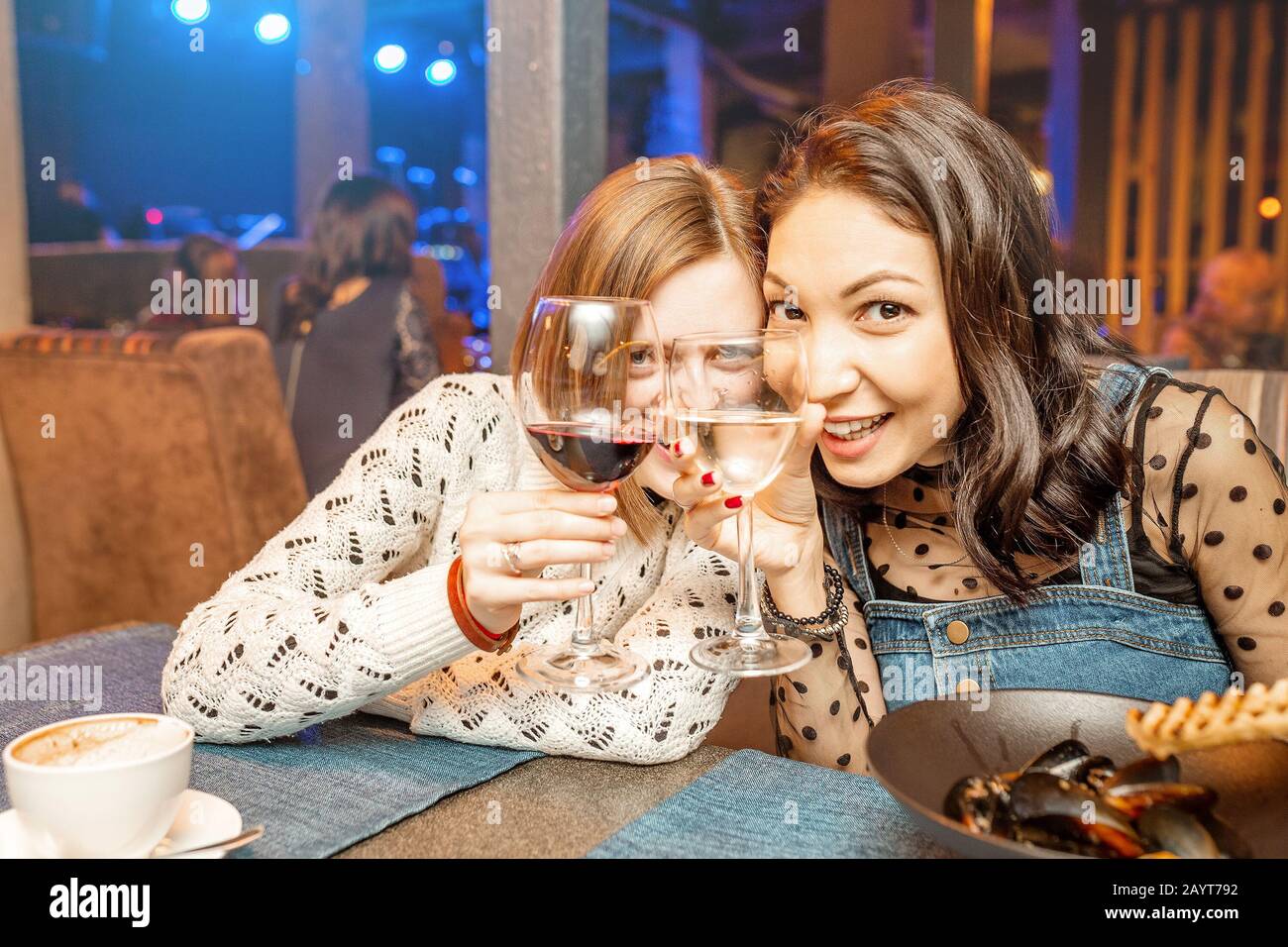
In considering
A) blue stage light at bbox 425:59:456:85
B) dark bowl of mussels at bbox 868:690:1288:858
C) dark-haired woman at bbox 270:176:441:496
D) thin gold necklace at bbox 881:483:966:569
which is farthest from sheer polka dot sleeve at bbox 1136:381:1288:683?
blue stage light at bbox 425:59:456:85

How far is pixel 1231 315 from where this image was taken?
16.9 ft

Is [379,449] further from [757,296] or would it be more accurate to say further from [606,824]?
[606,824]

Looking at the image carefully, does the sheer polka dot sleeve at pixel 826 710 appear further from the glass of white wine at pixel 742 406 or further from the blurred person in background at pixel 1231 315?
the blurred person in background at pixel 1231 315

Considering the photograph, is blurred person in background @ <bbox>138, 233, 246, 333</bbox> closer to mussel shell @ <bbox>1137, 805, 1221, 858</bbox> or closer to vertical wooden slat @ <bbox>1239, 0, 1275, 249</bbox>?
mussel shell @ <bbox>1137, 805, 1221, 858</bbox>

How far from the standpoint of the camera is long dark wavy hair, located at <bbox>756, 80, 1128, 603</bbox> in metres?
1.28

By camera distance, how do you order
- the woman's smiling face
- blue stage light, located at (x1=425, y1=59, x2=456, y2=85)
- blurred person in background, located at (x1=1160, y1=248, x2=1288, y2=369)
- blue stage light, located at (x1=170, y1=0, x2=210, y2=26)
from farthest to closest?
1. blue stage light, located at (x1=425, y1=59, x2=456, y2=85)
2. blue stage light, located at (x1=170, y1=0, x2=210, y2=26)
3. blurred person in background, located at (x1=1160, y1=248, x2=1288, y2=369)
4. the woman's smiling face

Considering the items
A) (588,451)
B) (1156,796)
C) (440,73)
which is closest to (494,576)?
(588,451)

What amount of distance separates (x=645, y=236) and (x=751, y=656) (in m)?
0.59

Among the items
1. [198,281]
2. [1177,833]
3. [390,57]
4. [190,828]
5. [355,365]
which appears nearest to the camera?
[1177,833]

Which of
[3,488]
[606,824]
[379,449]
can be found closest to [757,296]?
[379,449]

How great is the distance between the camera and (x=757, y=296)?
135cm

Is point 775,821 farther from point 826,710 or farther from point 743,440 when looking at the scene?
point 826,710

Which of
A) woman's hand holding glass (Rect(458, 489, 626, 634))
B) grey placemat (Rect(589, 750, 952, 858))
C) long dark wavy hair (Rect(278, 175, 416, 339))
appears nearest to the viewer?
grey placemat (Rect(589, 750, 952, 858))

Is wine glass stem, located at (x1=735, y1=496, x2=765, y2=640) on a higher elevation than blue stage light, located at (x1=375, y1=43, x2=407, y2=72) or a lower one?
lower
